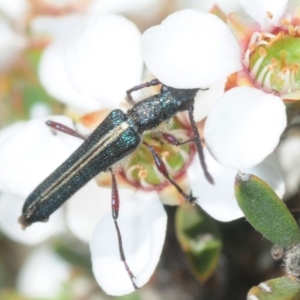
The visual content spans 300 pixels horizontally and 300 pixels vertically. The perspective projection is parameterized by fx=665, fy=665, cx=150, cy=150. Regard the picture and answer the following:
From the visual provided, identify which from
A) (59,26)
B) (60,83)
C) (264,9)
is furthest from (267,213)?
(59,26)

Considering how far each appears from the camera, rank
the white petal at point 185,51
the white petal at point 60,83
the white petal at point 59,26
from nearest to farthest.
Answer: the white petal at point 185,51
the white petal at point 60,83
the white petal at point 59,26

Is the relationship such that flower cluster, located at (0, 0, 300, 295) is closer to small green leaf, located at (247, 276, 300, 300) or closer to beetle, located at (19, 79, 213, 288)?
beetle, located at (19, 79, 213, 288)

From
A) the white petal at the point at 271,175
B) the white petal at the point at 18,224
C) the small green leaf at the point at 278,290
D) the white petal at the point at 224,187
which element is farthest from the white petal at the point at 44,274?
the small green leaf at the point at 278,290

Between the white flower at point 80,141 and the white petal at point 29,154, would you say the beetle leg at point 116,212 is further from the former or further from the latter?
Result: the white petal at point 29,154

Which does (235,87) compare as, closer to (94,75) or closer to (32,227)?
(94,75)

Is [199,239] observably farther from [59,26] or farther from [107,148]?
[59,26]
